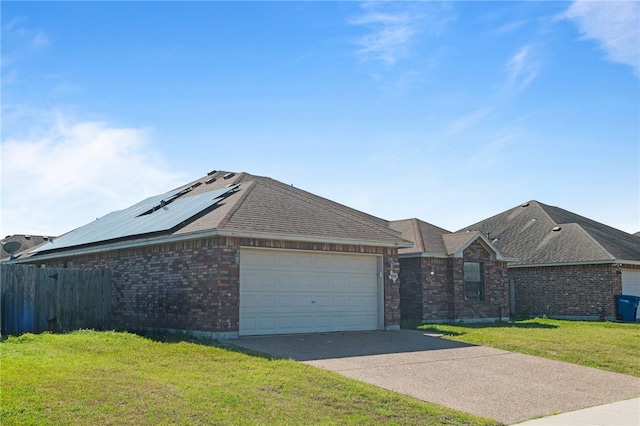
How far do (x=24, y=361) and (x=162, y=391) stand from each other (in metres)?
3.23

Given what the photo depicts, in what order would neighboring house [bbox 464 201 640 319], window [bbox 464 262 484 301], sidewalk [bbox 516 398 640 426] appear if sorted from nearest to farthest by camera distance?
sidewalk [bbox 516 398 640 426], window [bbox 464 262 484 301], neighboring house [bbox 464 201 640 319]

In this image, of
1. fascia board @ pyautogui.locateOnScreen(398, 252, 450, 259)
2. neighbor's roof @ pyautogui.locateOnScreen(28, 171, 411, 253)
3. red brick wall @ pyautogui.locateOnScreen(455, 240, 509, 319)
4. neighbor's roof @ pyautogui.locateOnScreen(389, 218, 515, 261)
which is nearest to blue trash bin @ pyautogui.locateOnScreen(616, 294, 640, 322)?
red brick wall @ pyautogui.locateOnScreen(455, 240, 509, 319)

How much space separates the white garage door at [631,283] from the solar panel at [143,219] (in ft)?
61.4

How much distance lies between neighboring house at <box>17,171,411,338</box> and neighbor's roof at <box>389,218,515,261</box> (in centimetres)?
499

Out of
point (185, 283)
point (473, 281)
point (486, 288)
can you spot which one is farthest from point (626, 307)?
point (185, 283)

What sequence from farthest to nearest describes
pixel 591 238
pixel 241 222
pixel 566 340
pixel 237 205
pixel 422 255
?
pixel 591 238 → pixel 422 255 → pixel 566 340 → pixel 237 205 → pixel 241 222

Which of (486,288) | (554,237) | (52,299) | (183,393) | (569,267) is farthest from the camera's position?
(554,237)

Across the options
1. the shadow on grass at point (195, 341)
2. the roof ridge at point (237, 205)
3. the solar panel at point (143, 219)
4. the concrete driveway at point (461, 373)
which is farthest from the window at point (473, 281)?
the shadow on grass at point (195, 341)

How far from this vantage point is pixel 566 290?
29.6 metres

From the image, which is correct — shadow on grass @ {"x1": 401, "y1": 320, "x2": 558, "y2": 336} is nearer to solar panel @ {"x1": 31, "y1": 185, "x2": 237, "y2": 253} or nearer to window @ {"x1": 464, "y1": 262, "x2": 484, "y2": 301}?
window @ {"x1": 464, "y1": 262, "x2": 484, "y2": 301}

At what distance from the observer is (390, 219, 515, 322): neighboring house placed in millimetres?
24312

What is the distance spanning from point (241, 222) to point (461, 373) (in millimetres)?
6674

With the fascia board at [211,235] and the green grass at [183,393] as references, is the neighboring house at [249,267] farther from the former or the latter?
the green grass at [183,393]

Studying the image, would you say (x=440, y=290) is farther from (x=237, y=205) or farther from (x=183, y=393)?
(x=183, y=393)
